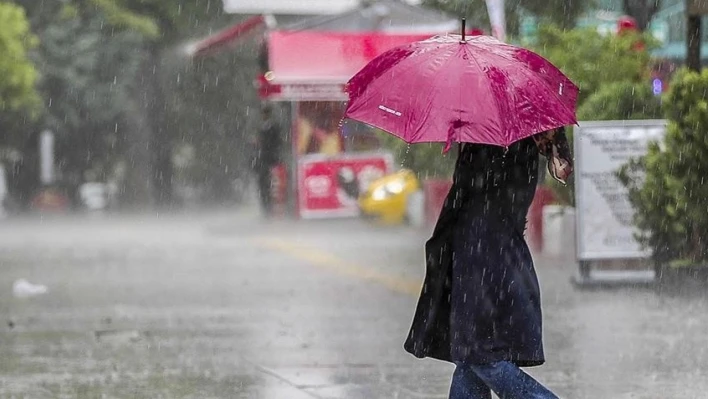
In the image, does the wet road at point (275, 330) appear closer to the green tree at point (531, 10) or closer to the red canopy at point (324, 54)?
the green tree at point (531, 10)

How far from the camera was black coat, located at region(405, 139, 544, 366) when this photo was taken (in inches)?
240

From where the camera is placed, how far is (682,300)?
1284cm

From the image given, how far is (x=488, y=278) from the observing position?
6094mm

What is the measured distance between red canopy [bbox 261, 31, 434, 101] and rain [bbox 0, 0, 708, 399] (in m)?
0.04

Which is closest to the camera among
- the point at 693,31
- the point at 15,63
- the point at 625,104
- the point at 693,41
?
the point at 693,31

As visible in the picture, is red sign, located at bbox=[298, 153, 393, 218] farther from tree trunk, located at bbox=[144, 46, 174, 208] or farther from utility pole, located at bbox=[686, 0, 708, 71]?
utility pole, located at bbox=[686, 0, 708, 71]

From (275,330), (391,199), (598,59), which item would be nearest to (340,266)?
(598,59)

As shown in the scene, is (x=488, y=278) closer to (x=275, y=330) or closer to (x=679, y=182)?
(x=275, y=330)

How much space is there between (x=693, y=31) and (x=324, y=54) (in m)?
15.0

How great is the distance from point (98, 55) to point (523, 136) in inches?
1383

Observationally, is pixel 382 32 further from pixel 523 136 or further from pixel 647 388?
pixel 523 136

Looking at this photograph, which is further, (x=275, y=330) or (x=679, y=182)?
(x=679, y=182)

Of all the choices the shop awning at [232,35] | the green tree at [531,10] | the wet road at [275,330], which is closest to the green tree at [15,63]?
the shop awning at [232,35]

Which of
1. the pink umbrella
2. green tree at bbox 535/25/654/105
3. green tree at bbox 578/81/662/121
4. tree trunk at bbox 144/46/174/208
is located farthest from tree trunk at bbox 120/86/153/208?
the pink umbrella
